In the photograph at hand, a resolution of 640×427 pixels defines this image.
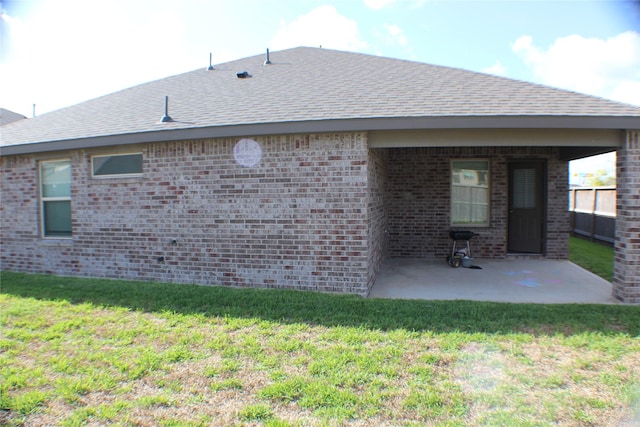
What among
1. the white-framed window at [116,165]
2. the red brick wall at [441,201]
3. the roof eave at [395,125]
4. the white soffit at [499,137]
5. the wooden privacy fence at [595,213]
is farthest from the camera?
the wooden privacy fence at [595,213]

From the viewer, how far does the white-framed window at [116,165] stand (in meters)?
7.13

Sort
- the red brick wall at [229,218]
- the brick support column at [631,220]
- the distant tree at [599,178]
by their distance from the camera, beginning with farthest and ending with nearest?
the distant tree at [599,178] → the red brick wall at [229,218] → the brick support column at [631,220]

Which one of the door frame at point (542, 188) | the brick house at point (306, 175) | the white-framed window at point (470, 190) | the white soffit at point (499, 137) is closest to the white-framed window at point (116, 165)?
the brick house at point (306, 175)

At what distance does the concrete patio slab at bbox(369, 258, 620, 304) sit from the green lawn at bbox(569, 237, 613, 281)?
1.02 feet

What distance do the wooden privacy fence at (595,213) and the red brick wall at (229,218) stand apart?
31.3ft

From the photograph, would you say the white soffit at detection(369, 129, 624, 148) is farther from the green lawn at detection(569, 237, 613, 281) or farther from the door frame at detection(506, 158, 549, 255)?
the door frame at detection(506, 158, 549, 255)

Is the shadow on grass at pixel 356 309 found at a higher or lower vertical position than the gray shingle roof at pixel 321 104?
lower

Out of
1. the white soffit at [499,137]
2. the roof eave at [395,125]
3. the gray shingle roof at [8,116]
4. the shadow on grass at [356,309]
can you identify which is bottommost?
the shadow on grass at [356,309]

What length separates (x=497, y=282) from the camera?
671 cm

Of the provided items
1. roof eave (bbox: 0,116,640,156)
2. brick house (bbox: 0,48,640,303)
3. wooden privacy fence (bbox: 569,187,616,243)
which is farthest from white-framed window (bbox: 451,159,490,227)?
wooden privacy fence (bbox: 569,187,616,243)

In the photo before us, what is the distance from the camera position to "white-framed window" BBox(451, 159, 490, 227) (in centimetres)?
905

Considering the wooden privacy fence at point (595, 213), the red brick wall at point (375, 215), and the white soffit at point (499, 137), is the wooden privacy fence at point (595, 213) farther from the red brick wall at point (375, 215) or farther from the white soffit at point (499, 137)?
the red brick wall at point (375, 215)

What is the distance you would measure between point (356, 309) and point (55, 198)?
653 centimetres

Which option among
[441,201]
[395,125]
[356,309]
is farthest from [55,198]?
[441,201]
